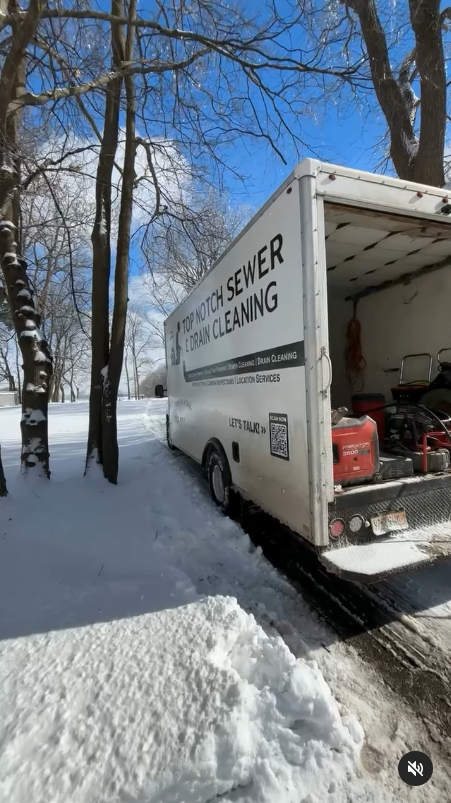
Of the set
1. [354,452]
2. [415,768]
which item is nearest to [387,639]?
[415,768]

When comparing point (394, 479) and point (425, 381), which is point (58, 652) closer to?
point (394, 479)

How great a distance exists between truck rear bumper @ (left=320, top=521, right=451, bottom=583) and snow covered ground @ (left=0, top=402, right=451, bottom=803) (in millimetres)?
497

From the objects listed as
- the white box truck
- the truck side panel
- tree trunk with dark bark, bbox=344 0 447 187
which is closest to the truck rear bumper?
the white box truck

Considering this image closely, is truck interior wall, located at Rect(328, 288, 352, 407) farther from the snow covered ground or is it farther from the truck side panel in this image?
the snow covered ground

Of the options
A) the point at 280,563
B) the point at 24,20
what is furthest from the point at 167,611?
the point at 24,20

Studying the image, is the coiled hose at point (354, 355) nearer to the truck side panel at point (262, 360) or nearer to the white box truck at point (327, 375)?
the white box truck at point (327, 375)

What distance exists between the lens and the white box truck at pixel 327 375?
8.87 feet

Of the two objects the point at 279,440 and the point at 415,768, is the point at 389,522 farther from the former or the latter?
the point at 415,768

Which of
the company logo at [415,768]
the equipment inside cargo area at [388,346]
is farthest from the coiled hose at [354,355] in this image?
the company logo at [415,768]

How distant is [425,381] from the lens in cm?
515

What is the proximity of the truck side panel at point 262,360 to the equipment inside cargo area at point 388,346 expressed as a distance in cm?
35

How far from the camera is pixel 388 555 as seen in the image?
280cm

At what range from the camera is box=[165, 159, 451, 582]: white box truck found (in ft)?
8.87

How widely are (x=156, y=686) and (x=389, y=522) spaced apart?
192 cm
